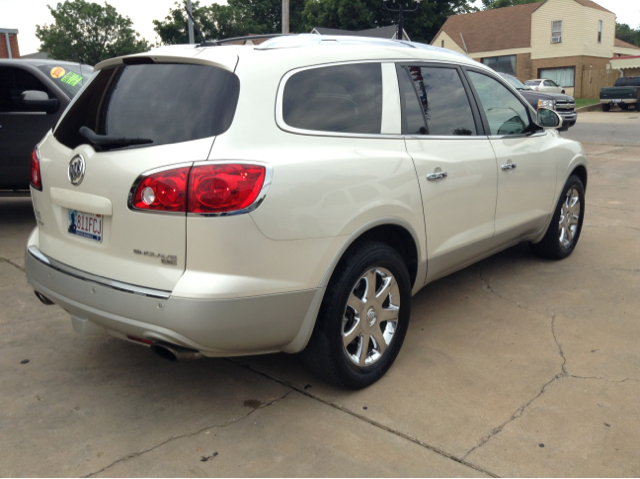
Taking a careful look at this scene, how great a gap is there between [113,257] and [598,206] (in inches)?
265

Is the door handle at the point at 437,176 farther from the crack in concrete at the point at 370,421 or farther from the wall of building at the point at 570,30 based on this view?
the wall of building at the point at 570,30

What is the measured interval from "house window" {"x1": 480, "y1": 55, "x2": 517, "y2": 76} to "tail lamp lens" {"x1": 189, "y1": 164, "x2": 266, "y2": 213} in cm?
4455

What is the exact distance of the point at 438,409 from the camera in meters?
3.12

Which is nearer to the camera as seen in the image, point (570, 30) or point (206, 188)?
point (206, 188)

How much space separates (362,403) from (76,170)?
179cm

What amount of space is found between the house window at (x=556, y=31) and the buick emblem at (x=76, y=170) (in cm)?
4361

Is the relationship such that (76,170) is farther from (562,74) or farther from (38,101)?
(562,74)

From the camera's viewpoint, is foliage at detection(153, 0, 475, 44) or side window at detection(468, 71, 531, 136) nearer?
side window at detection(468, 71, 531, 136)

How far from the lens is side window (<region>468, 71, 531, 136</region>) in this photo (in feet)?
14.3

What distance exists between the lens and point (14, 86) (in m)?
6.80

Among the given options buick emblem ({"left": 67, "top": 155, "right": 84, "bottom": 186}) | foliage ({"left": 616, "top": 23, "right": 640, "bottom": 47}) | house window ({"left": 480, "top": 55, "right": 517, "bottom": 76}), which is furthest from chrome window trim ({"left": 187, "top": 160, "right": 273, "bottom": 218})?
foliage ({"left": 616, "top": 23, "right": 640, "bottom": 47})

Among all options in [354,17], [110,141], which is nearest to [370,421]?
[110,141]

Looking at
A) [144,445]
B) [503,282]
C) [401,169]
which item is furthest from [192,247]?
[503,282]

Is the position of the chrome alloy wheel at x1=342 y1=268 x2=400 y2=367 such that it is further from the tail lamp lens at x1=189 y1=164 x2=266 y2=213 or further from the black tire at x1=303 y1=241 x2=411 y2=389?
the tail lamp lens at x1=189 y1=164 x2=266 y2=213
